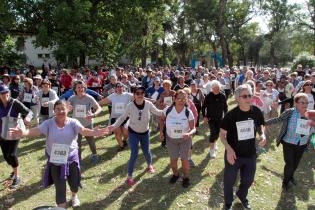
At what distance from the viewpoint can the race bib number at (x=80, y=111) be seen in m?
7.82

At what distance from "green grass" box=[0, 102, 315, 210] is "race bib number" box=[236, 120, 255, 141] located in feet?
5.16

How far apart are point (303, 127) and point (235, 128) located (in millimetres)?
1797

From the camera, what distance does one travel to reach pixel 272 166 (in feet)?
28.3

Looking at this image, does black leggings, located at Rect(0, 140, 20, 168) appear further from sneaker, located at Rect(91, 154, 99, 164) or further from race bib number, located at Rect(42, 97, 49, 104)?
race bib number, located at Rect(42, 97, 49, 104)

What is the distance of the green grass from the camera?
650cm

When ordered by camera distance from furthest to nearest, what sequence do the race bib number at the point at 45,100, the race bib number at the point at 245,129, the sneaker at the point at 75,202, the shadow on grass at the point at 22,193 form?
the race bib number at the point at 45,100 → the shadow on grass at the point at 22,193 → the sneaker at the point at 75,202 → the race bib number at the point at 245,129

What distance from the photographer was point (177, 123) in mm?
6582

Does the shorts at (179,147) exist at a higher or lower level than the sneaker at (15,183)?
higher

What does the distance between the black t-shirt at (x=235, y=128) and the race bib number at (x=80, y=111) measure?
3.54 metres

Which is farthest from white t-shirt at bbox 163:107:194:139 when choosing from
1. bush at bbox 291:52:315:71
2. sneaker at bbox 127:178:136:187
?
bush at bbox 291:52:315:71

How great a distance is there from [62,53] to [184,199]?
63.5 ft

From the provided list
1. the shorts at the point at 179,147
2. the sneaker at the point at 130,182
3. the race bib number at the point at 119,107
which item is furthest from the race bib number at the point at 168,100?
the sneaker at the point at 130,182

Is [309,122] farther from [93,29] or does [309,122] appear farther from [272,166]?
[93,29]

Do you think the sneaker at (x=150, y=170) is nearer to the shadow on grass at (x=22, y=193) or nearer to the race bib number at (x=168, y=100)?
the race bib number at (x=168, y=100)
